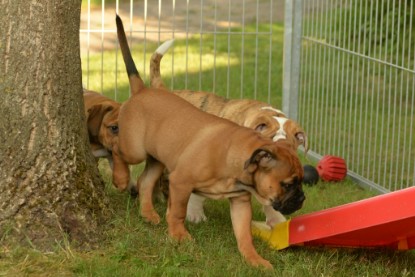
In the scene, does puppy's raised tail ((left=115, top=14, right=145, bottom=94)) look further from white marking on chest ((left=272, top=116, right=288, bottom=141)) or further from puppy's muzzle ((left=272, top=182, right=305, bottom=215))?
puppy's muzzle ((left=272, top=182, right=305, bottom=215))

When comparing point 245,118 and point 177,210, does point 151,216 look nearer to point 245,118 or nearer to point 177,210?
point 177,210

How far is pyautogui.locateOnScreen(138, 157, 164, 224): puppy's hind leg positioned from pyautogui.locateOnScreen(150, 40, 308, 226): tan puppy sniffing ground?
294 millimetres

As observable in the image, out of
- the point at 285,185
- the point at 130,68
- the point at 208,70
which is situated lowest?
the point at 208,70

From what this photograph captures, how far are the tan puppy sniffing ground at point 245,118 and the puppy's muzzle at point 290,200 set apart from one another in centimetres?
79

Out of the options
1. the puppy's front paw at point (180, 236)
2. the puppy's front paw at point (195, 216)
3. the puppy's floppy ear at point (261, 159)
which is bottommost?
the puppy's front paw at point (195, 216)

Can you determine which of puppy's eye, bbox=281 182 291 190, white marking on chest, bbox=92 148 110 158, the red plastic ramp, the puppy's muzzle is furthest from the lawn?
puppy's eye, bbox=281 182 291 190

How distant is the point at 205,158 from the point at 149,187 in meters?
0.93

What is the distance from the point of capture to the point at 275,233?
20.0ft

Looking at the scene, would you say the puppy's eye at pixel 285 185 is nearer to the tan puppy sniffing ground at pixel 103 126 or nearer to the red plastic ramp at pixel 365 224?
the red plastic ramp at pixel 365 224

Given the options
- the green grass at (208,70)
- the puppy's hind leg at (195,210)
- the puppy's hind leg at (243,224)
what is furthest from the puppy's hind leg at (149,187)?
the green grass at (208,70)

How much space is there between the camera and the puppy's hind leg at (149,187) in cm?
631

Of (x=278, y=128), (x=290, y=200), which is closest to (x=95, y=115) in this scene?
(x=278, y=128)

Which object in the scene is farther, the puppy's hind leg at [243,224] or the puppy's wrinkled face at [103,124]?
the puppy's wrinkled face at [103,124]

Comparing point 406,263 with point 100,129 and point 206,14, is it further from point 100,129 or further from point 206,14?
point 206,14
